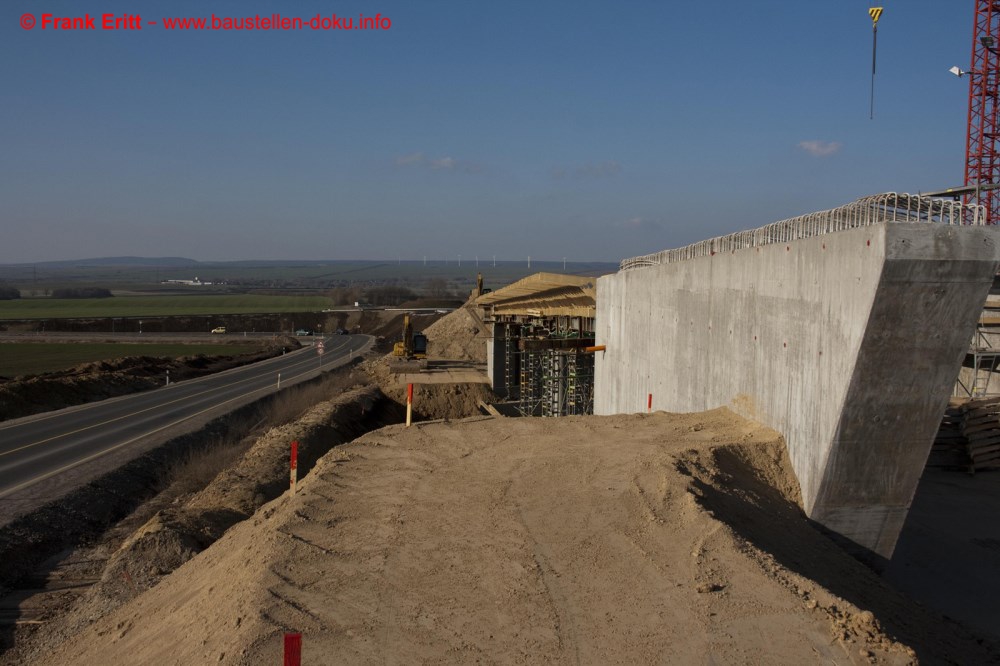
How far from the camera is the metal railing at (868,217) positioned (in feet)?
28.7

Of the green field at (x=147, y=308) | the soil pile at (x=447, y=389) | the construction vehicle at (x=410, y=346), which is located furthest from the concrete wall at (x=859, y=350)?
the green field at (x=147, y=308)

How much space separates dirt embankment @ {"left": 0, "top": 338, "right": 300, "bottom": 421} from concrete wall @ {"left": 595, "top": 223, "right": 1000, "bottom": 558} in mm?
27078

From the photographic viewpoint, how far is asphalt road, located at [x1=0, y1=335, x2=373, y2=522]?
17125mm

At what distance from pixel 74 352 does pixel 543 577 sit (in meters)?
60.0

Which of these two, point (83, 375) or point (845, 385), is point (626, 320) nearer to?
point (845, 385)

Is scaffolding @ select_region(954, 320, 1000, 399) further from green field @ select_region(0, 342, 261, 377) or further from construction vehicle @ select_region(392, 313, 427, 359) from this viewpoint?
green field @ select_region(0, 342, 261, 377)

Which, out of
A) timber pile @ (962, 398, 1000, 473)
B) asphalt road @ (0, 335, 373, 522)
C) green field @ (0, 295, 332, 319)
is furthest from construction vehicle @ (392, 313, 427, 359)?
green field @ (0, 295, 332, 319)

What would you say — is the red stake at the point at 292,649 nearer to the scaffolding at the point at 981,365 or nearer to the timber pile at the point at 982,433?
the timber pile at the point at 982,433

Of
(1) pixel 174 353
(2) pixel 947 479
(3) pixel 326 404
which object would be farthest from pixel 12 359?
(2) pixel 947 479

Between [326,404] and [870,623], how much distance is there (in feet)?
82.5

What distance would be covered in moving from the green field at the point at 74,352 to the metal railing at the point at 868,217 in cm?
4334

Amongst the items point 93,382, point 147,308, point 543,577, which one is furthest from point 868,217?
point 147,308

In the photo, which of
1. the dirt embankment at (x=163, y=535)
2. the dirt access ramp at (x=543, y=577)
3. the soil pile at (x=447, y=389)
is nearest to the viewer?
the dirt access ramp at (x=543, y=577)

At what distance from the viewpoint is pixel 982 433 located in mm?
16516
